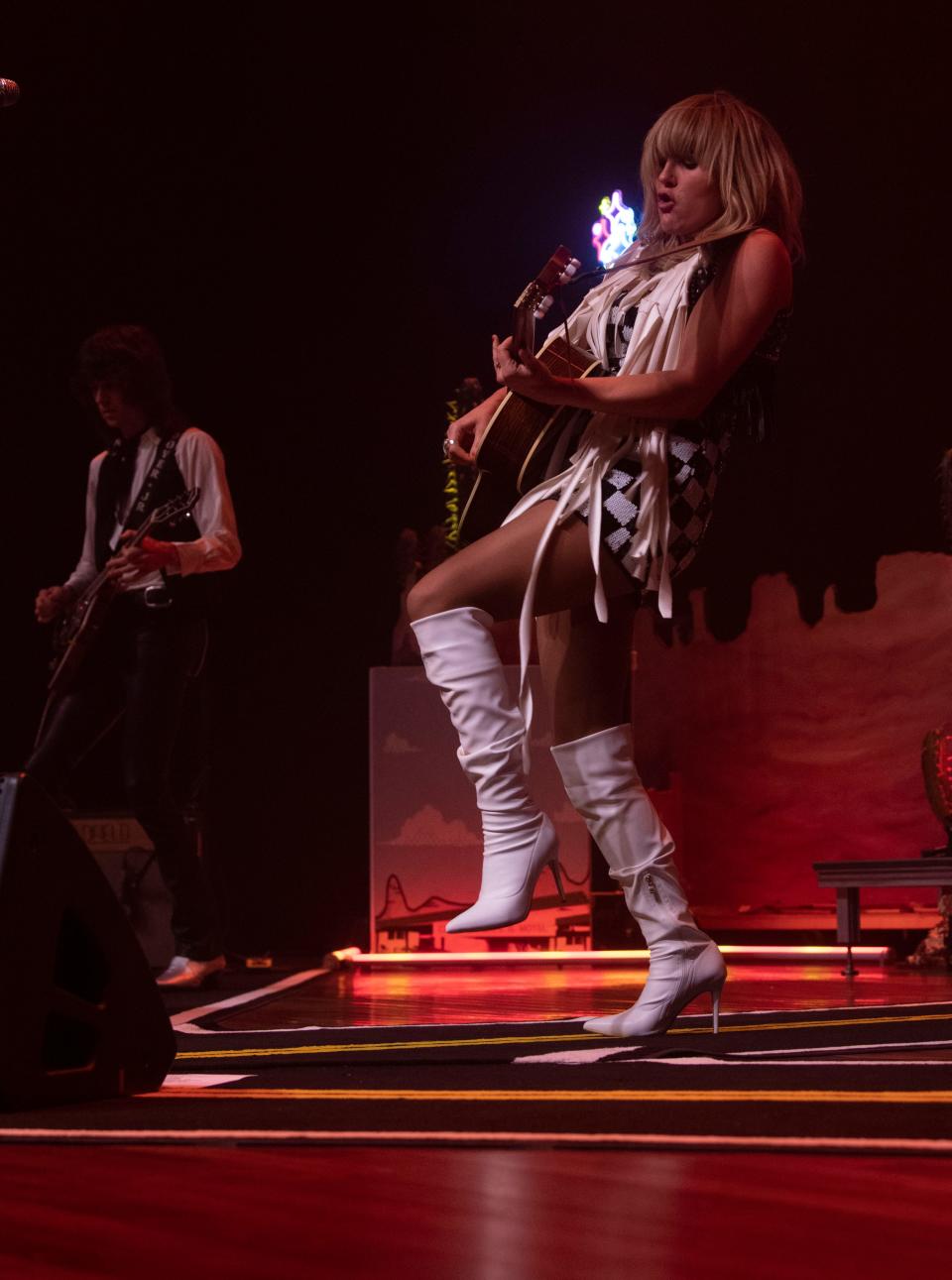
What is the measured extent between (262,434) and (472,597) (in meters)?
3.61

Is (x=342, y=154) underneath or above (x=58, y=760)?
above

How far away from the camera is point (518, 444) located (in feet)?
7.24

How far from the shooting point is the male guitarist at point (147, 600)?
142 inches

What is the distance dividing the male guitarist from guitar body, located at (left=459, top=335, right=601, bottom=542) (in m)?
1.55

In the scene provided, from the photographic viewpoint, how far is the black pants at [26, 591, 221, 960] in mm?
3602

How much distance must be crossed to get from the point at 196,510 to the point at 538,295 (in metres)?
1.92

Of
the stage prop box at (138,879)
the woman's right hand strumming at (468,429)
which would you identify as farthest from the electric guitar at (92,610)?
the woman's right hand strumming at (468,429)

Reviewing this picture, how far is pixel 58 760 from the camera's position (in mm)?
3705

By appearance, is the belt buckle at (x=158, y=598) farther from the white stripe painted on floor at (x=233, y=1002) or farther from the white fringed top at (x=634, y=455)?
the white fringed top at (x=634, y=455)

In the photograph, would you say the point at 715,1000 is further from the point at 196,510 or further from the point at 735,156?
the point at 196,510

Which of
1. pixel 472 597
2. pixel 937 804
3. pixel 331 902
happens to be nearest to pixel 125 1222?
pixel 472 597

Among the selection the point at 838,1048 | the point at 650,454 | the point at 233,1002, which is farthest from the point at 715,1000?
the point at 233,1002

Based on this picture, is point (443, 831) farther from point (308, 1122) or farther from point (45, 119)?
point (308, 1122)

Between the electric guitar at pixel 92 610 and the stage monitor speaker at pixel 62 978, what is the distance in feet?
7.16
